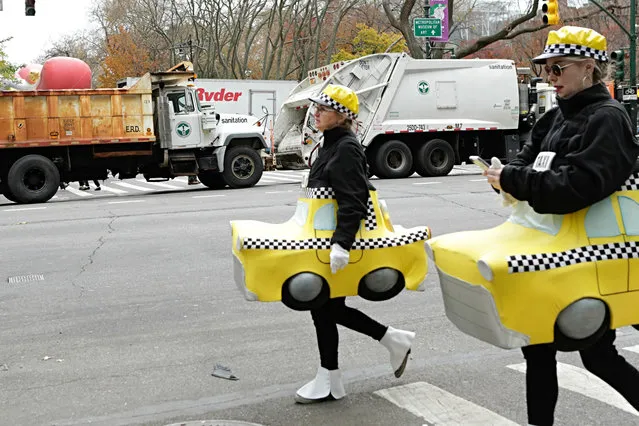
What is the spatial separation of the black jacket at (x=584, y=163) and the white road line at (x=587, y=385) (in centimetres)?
161

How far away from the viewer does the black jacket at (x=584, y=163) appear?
10.1 feet

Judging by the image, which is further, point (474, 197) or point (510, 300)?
point (474, 197)

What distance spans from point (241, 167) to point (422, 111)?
5.08 meters

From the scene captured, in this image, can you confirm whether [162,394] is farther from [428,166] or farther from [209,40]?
[209,40]

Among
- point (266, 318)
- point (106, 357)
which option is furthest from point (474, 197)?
point (106, 357)

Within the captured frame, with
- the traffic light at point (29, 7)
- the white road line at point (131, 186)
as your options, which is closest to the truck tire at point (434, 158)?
the white road line at point (131, 186)

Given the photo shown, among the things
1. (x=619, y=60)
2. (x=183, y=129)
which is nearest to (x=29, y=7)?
(x=183, y=129)

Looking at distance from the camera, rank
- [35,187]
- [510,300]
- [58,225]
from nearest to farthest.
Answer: [510,300], [58,225], [35,187]

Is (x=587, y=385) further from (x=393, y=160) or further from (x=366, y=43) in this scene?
(x=366, y=43)

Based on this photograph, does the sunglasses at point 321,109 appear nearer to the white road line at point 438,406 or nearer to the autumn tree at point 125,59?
the white road line at point 438,406

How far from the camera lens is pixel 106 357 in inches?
220

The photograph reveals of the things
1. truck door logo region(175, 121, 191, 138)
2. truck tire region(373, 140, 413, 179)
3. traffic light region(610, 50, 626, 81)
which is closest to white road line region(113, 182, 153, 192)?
truck door logo region(175, 121, 191, 138)

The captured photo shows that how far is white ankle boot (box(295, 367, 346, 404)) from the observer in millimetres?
4512

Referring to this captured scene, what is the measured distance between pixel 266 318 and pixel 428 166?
16.0m
